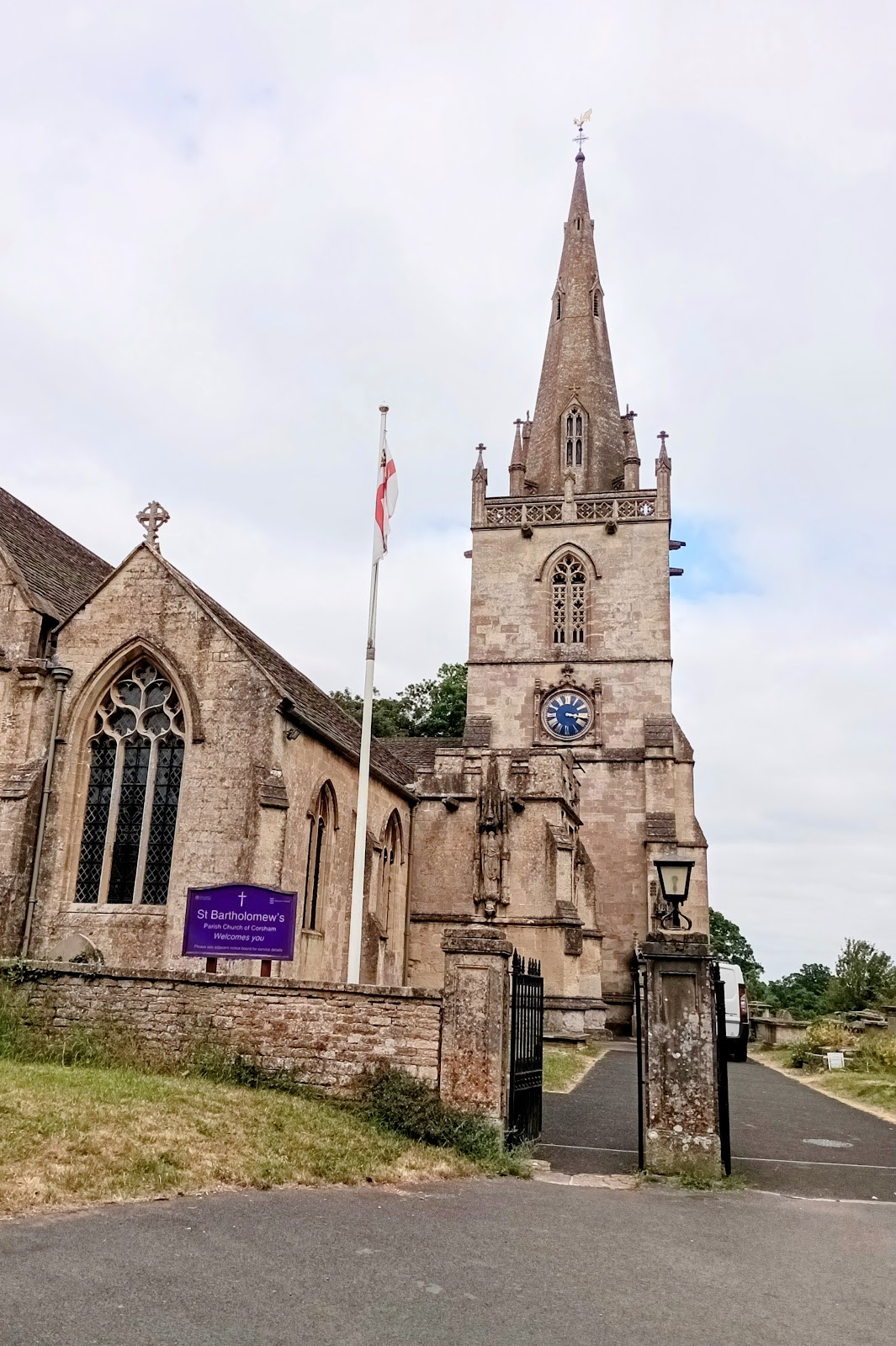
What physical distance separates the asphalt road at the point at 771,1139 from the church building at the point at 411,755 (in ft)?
9.07

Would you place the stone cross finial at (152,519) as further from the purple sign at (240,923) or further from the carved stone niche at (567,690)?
the carved stone niche at (567,690)

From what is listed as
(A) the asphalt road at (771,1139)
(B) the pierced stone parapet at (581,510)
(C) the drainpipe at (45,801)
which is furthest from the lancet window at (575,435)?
(A) the asphalt road at (771,1139)

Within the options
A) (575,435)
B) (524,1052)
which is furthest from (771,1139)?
(575,435)

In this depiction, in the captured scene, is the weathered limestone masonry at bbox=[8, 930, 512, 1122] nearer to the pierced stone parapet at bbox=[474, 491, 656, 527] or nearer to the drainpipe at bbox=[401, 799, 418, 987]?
the drainpipe at bbox=[401, 799, 418, 987]

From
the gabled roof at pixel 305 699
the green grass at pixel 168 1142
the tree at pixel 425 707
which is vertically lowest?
the green grass at pixel 168 1142

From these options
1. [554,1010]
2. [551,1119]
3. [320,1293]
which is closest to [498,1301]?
[320,1293]

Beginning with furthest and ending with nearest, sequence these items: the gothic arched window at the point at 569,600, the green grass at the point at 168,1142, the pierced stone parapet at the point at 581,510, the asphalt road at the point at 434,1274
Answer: the pierced stone parapet at the point at 581,510, the gothic arched window at the point at 569,600, the green grass at the point at 168,1142, the asphalt road at the point at 434,1274

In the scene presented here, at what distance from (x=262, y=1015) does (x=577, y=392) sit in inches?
1362

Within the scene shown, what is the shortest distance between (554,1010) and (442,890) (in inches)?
178

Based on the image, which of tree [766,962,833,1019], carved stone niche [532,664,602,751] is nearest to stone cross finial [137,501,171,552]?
carved stone niche [532,664,602,751]

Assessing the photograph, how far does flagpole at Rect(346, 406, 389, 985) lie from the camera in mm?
13830

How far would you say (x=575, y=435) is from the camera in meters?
40.5

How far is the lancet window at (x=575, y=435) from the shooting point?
40.2 m

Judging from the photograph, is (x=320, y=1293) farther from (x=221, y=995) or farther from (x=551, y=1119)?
(x=551, y=1119)
